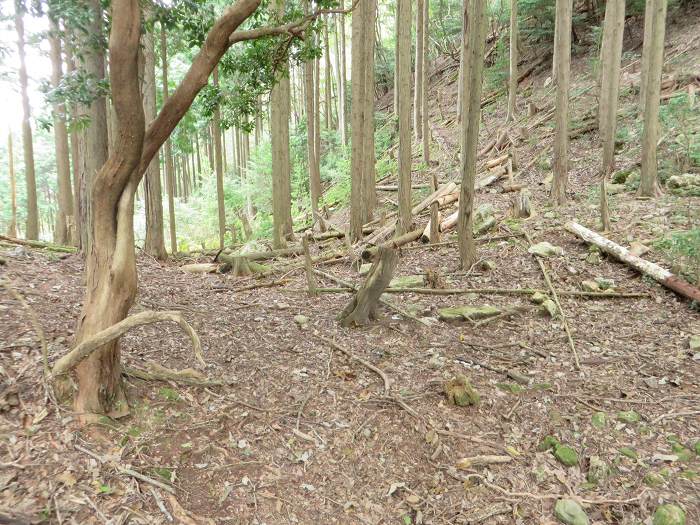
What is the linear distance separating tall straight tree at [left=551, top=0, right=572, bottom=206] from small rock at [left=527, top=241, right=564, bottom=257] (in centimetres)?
257

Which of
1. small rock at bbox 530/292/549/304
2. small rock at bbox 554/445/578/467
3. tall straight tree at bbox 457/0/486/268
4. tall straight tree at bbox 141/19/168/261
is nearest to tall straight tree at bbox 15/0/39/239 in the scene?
tall straight tree at bbox 141/19/168/261

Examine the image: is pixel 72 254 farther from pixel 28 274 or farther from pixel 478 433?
pixel 478 433

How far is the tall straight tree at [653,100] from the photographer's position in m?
8.91

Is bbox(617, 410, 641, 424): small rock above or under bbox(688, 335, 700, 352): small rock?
under

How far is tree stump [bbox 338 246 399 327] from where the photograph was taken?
610cm

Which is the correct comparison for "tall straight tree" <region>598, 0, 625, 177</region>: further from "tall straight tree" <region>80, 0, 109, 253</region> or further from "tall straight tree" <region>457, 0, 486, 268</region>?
"tall straight tree" <region>80, 0, 109, 253</region>

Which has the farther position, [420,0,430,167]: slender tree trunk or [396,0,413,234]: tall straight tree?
[420,0,430,167]: slender tree trunk

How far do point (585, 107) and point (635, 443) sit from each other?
47.7ft

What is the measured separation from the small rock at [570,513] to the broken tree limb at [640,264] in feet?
14.2

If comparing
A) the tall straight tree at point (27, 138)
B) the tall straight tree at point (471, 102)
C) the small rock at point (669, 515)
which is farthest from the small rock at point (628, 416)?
the tall straight tree at point (27, 138)

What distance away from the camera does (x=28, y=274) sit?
20.3 ft

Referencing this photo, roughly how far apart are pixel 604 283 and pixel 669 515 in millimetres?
4534

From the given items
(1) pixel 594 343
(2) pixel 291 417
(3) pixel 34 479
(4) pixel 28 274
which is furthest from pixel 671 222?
(4) pixel 28 274

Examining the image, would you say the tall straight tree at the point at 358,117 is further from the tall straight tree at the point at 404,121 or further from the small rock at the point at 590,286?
the small rock at the point at 590,286
